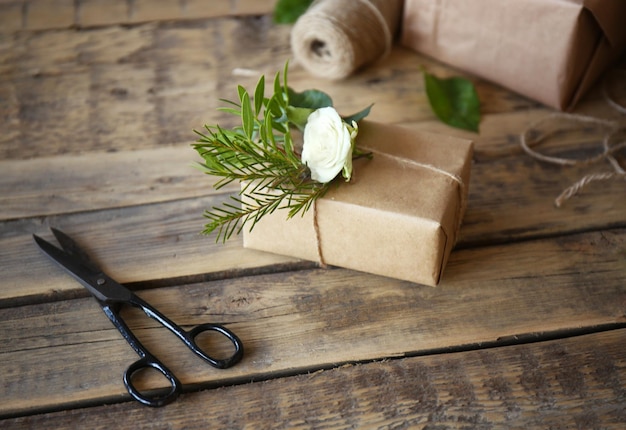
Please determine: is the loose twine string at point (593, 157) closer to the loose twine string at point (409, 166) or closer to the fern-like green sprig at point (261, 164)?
the loose twine string at point (409, 166)

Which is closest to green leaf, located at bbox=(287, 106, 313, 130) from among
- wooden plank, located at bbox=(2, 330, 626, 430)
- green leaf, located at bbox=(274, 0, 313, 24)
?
wooden plank, located at bbox=(2, 330, 626, 430)

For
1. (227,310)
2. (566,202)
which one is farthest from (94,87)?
(566,202)

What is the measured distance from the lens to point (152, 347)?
76 centimetres

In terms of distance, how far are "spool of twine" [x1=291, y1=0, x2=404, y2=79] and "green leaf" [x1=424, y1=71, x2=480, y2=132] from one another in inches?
3.8

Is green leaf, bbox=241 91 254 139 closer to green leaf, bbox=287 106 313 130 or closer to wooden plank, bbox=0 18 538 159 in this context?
green leaf, bbox=287 106 313 130

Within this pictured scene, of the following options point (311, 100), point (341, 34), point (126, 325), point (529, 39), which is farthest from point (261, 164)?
point (529, 39)

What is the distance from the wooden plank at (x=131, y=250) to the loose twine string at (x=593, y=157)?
0.36m

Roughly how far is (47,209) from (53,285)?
0.43ft

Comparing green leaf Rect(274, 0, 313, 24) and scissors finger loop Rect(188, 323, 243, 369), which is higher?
green leaf Rect(274, 0, 313, 24)

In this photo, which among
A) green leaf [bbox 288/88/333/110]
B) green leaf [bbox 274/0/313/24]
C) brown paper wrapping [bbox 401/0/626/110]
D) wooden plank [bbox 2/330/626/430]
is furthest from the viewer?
green leaf [bbox 274/0/313/24]

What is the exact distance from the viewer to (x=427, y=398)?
27.9 inches

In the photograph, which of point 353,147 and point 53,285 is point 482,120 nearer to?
point 353,147

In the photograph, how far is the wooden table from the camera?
71cm

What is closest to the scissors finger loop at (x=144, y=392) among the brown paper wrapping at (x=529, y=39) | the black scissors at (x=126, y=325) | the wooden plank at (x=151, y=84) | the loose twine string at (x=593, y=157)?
the black scissors at (x=126, y=325)
